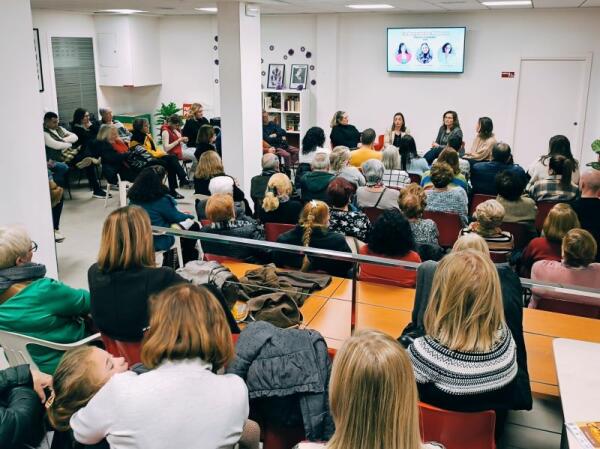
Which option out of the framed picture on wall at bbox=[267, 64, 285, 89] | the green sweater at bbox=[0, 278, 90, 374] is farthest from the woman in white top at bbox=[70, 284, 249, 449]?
the framed picture on wall at bbox=[267, 64, 285, 89]

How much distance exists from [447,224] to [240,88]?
155 inches

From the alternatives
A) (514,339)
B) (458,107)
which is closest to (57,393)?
(514,339)

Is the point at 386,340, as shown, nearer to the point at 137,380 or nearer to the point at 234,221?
the point at 137,380

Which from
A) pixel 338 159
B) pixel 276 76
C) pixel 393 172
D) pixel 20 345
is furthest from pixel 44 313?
pixel 276 76

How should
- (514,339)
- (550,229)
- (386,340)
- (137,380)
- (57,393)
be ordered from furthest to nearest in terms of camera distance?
1. (550,229)
2. (514,339)
3. (57,393)
4. (137,380)
5. (386,340)

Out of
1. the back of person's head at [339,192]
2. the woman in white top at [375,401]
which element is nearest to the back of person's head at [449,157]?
the back of person's head at [339,192]

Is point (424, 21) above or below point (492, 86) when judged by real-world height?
above

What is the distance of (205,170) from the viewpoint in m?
6.49

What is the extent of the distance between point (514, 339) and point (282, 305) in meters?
1.19

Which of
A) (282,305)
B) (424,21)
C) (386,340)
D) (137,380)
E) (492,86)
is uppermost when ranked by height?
(424,21)

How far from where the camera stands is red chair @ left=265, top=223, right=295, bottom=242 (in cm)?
477

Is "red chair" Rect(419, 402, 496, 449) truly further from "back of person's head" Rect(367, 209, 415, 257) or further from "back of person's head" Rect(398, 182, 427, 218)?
"back of person's head" Rect(398, 182, 427, 218)

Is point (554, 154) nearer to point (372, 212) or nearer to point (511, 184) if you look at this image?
point (511, 184)

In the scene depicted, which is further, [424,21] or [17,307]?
[424,21]
